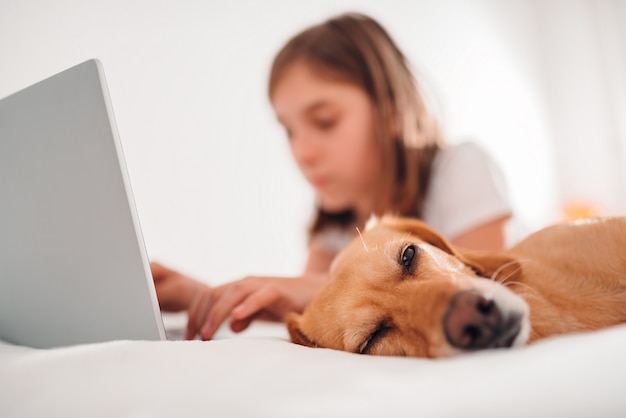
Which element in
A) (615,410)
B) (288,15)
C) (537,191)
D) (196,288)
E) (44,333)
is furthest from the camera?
(537,191)

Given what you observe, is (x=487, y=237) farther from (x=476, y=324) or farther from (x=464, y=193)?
(x=476, y=324)

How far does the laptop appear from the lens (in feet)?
2.60

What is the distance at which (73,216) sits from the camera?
2.77ft

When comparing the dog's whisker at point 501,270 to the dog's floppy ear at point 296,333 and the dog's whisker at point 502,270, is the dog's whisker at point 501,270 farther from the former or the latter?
the dog's floppy ear at point 296,333

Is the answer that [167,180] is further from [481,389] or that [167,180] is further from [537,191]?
[537,191]

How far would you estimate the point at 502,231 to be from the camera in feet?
6.24

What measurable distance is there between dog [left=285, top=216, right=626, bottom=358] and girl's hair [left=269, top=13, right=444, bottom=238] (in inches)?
36.8

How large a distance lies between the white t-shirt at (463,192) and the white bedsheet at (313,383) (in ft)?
4.36

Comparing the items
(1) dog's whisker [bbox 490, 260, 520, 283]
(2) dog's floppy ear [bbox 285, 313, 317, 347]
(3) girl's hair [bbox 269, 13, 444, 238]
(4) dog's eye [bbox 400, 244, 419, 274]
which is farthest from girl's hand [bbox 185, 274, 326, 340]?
(3) girl's hair [bbox 269, 13, 444, 238]

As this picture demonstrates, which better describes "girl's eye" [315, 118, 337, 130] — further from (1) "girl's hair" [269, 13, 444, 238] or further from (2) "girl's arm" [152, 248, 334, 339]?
(2) "girl's arm" [152, 248, 334, 339]

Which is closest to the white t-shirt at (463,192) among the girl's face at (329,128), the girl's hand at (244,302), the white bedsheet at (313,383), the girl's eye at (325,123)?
the girl's face at (329,128)

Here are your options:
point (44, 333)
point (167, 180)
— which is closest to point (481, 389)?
point (44, 333)

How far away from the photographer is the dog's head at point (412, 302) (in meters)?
0.76

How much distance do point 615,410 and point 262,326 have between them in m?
1.84
